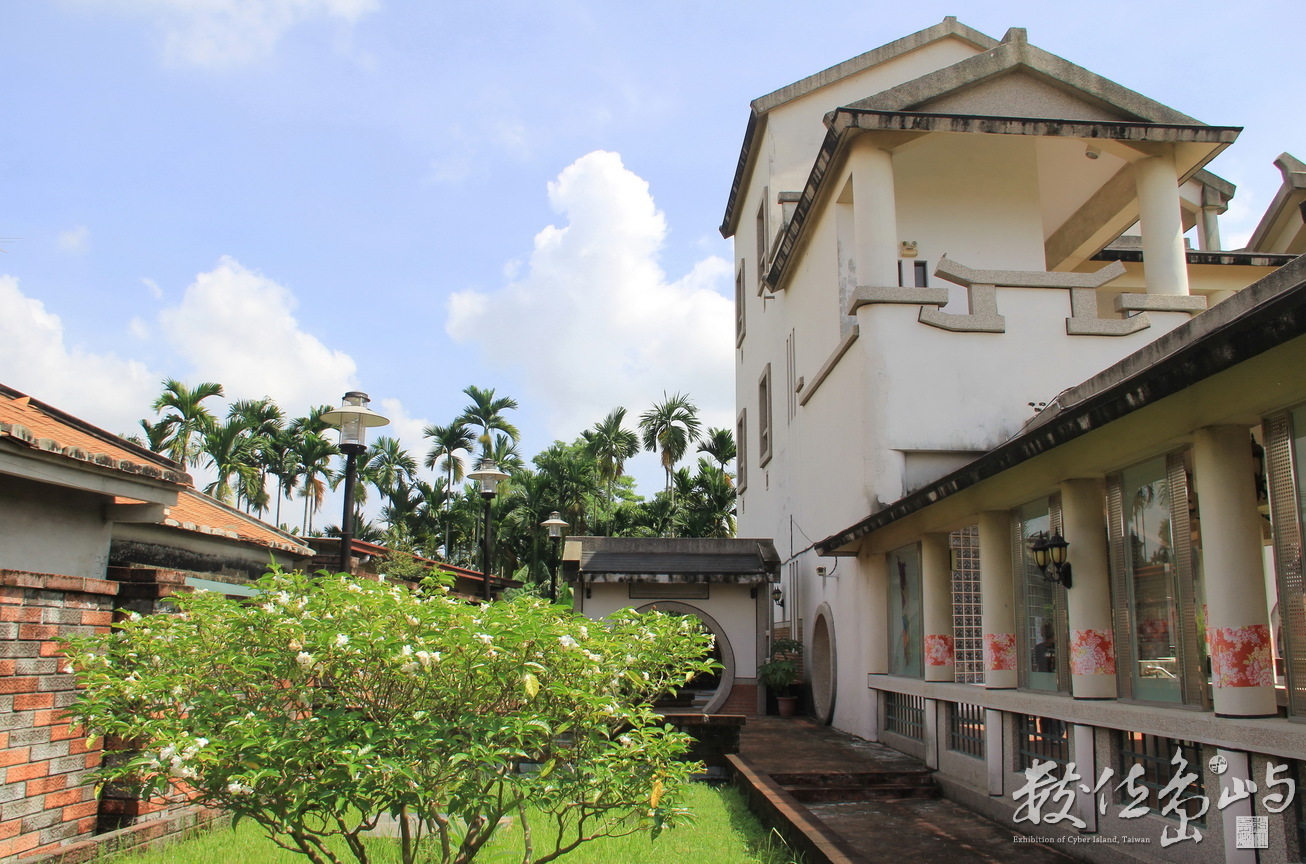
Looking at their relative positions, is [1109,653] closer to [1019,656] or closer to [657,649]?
[1019,656]

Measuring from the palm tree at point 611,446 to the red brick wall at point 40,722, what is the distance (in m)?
36.3

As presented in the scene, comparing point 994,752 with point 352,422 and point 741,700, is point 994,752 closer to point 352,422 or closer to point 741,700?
point 352,422

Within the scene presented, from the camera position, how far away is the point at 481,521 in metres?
41.2

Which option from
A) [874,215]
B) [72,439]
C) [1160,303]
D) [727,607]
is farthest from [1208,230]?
[72,439]

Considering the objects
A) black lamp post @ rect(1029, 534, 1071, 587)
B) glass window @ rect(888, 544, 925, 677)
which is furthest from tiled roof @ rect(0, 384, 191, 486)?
glass window @ rect(888, 544, 925, 677)

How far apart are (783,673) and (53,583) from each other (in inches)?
463

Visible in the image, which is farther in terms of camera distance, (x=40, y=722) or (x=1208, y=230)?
(x=1208, y=230)

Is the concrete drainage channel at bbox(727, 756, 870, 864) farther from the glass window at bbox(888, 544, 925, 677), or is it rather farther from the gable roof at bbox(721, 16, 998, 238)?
the gable roof at bbox(721, 16, 998, 238)

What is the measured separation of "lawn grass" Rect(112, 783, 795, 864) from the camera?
6.19 m

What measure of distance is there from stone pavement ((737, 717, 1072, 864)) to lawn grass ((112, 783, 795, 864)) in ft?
0.87

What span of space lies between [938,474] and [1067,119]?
5082mm

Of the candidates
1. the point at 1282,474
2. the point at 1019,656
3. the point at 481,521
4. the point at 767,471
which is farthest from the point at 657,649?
the point at 481,521

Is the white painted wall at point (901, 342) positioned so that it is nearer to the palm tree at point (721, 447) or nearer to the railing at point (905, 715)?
the railing at point (905, 715)

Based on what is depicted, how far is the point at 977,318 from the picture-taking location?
38.6ft
